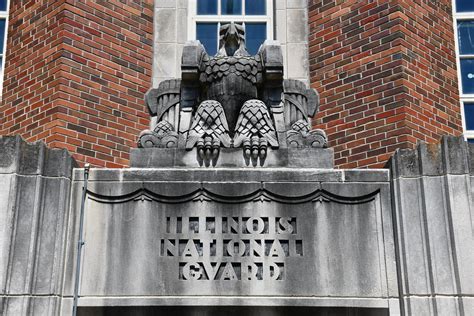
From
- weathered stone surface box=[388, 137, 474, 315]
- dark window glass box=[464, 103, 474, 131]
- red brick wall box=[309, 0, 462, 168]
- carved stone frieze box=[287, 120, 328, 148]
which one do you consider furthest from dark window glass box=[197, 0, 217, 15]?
weathered stone surface box=[388, 137, 474, 315]

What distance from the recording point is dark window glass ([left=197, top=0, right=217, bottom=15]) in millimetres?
10719

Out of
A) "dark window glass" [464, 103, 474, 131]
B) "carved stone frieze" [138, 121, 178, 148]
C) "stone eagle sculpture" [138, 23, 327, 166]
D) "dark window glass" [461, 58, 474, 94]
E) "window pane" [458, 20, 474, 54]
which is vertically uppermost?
"window pane" [458, 20, 474, 54]

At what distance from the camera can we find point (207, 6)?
35.3 feet

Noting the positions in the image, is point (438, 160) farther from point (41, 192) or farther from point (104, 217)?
point (41, 192)

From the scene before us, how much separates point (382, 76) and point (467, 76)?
1657 millimetres

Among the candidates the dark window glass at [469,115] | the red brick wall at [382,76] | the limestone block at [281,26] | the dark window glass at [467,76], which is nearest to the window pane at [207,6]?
the limestone block at [281,26]

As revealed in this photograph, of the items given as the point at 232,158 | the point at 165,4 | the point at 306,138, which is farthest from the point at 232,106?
the point at 165,4

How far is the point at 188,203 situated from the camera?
5809 millimetres

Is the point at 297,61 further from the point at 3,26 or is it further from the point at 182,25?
the point at 3,26

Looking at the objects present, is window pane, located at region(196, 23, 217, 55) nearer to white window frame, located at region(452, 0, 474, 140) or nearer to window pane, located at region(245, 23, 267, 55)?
window pane, located at region(245, 23, 267, 55)

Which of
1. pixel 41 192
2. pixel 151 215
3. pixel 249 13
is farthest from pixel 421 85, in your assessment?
pixel 41 192

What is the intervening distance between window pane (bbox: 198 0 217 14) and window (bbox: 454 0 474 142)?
375cm

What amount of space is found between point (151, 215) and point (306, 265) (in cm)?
138

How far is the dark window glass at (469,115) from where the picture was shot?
9.84 metres
